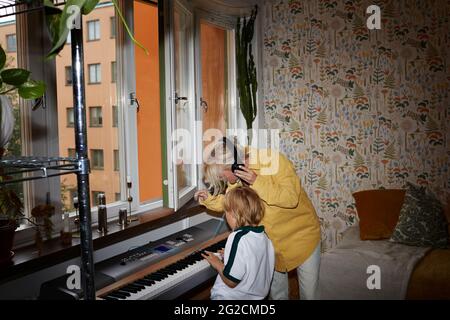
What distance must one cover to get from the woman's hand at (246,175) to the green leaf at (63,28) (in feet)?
4.37

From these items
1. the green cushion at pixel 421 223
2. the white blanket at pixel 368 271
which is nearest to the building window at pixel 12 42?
the white blanket at pixel 368 271

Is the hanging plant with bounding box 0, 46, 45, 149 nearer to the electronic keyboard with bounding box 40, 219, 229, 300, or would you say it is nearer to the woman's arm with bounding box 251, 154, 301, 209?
the electronic keyboard with bounding box 40, 219, 229, 300

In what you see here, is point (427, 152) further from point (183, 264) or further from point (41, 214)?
point (41, 214)

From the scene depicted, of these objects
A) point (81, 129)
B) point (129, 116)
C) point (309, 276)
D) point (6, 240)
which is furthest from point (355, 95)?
point (81, 129)

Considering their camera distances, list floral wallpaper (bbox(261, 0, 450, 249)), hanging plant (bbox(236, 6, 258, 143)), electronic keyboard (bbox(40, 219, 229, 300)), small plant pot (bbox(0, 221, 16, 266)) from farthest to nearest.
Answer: hanging plant (bbox(236, 6, 258, 143)), floral wallpaper (bbox(261, 0, 450, 249)), electronic keyboard (bbox(40, 219, 229, 300)), small plant pot (bbox(0, 221, 16, 266))

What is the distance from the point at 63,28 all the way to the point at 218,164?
147cm

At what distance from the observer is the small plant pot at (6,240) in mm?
1401

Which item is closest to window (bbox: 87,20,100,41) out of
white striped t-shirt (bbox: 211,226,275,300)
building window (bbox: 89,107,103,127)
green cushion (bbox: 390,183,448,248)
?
building window (bbox: 89,107,103,127)

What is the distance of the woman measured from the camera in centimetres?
199

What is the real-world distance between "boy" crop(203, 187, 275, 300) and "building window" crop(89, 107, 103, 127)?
0.94 metres

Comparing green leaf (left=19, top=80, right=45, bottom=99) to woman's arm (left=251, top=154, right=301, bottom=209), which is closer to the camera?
green leaf (left=19, top=80, right=45, bottom=99)

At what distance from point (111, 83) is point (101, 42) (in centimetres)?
23

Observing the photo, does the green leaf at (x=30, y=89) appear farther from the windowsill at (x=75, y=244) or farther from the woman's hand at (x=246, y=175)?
the woman's hand at (x=246, y=175)

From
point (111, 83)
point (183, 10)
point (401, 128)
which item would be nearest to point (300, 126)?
point (401, 128)
